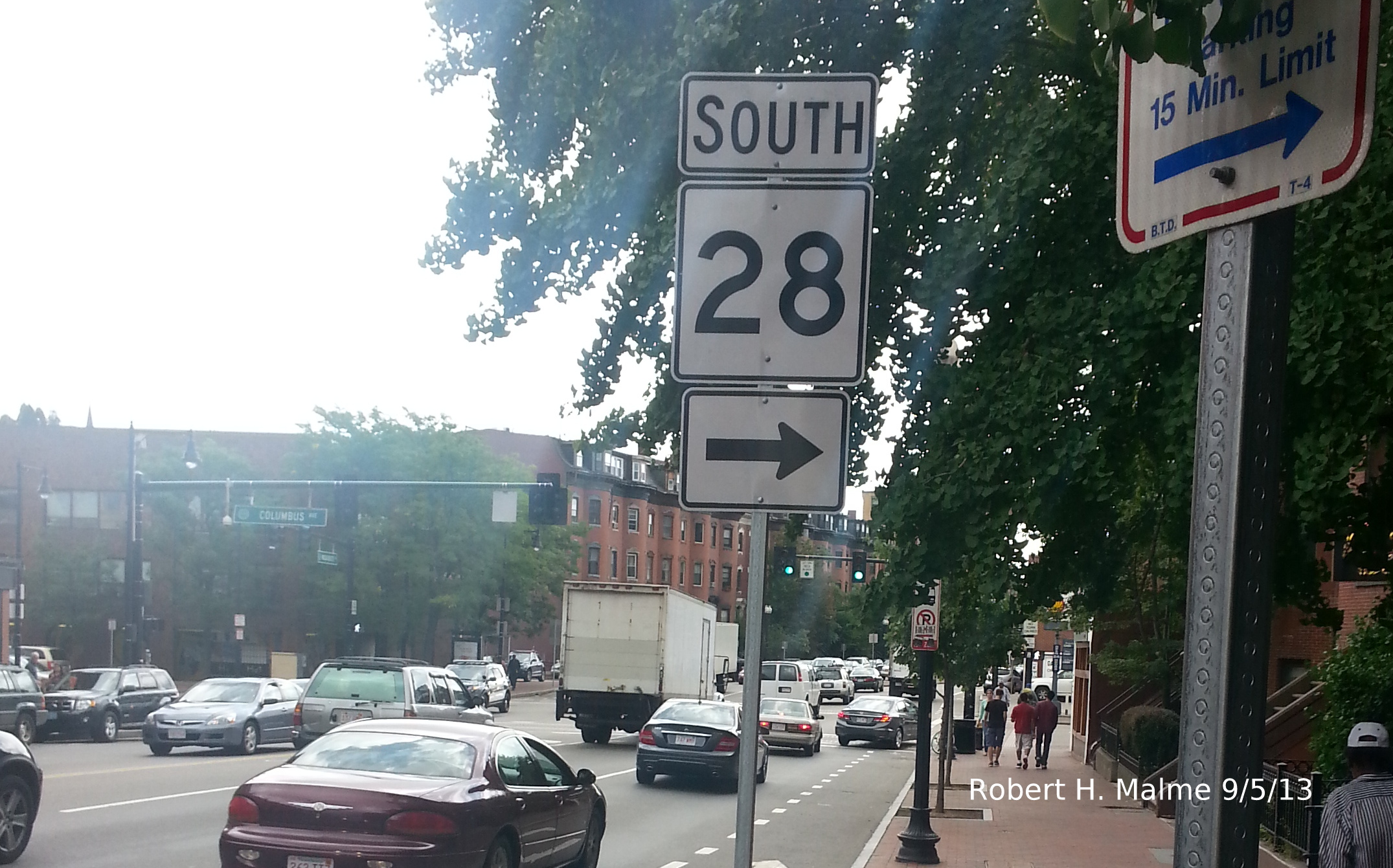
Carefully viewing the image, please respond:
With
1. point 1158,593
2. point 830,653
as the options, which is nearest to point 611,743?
point 1158,593

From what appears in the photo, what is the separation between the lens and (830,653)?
311 ft

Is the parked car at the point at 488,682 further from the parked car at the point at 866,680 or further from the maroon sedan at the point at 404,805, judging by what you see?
the maroon sedan at the point at 404,805

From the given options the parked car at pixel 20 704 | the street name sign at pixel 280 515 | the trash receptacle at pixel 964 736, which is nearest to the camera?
the parked car at pixel 20 704

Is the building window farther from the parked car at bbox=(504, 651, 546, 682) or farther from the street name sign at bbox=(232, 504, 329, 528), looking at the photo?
the street name sign at bbox=(232, 504, 329, 528)

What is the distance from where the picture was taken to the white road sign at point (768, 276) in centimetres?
424

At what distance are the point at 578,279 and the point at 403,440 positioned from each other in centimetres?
4439

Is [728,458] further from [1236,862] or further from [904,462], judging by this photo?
[904,462]

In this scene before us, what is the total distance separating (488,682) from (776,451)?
44.7 metres

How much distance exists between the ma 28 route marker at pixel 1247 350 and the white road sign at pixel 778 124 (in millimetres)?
1899

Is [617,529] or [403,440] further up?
[403,440]

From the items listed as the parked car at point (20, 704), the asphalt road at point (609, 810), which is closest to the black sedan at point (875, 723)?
the asphalt road at point (609, 810)

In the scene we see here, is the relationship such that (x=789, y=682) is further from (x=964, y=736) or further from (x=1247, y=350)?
(x=1247, y=350)

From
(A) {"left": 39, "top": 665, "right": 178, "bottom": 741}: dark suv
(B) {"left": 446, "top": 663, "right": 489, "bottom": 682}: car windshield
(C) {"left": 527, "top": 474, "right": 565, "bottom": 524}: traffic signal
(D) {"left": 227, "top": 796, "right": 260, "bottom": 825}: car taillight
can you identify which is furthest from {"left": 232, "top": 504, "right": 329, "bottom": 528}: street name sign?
(D) {"left": 227, "top": 796, "right": 260, "bottom": 825}: car taillight

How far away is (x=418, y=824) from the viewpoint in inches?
394
